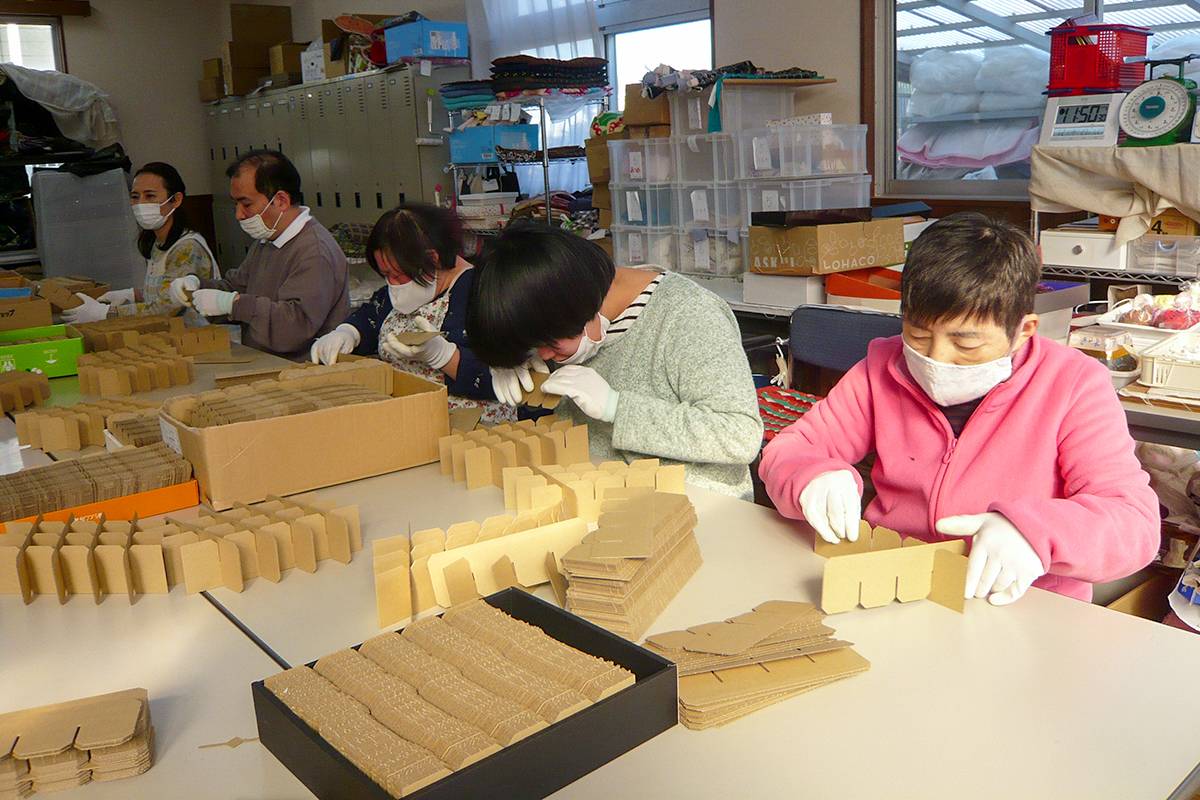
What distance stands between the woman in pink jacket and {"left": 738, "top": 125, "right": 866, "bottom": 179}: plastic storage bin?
221 cm

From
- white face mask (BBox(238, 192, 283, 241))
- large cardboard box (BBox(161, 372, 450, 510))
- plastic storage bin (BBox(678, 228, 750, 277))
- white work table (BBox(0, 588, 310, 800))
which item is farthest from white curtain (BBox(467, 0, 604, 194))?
white work table (BBox(0, 588, 310, 800))

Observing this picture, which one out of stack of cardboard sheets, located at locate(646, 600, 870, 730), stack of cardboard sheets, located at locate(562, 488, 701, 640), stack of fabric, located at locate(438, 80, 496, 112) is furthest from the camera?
stack of fabric, located at locate(438, 80, 496, 112)

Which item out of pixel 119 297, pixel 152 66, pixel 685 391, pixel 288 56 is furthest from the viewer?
pixel 152 66

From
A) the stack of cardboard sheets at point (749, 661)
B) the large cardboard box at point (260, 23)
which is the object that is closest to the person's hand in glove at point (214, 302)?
the stack of cardboard sheets at point (749, 661)

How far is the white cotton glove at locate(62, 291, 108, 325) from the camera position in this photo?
12.8 feet

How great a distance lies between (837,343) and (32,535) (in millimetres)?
2063

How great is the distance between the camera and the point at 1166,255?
280cm

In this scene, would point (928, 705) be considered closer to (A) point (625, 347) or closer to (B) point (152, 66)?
(A) point (625, 347)

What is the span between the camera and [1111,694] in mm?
1042

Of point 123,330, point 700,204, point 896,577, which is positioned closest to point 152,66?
point 123,330

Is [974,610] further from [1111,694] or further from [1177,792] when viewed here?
[1177,792]

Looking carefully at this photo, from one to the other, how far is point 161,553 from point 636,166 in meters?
3.04

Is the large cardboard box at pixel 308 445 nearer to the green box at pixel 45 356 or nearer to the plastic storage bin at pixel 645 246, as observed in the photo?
the green box at pixel 45 356

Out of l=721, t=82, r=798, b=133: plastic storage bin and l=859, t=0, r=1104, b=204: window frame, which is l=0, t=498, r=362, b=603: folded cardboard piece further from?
l=859, t=0, r=1104, b=204: window frame
